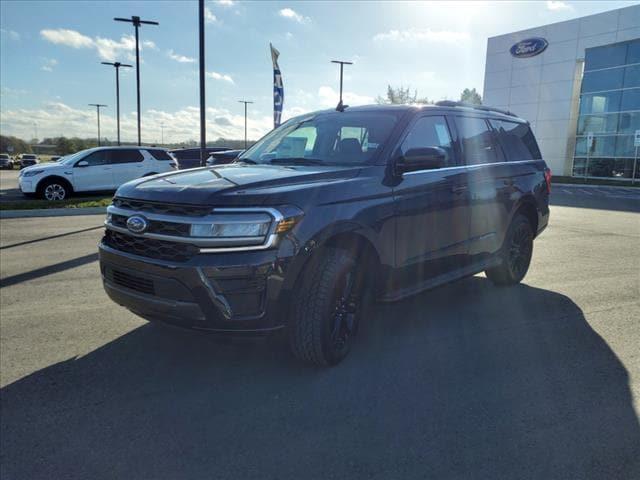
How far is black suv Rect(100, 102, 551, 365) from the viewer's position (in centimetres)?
293

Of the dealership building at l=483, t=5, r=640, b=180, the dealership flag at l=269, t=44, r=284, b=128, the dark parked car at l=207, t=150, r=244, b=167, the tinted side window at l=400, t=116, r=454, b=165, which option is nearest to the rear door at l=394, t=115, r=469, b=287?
the tinted side window at l=400, t=116, r=454, b=165

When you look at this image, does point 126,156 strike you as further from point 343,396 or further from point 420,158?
point 343,396

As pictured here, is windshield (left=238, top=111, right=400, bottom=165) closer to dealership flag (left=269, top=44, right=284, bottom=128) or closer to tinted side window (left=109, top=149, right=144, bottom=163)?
dealership flag (left=269, top=44, right=284, bottom=128)

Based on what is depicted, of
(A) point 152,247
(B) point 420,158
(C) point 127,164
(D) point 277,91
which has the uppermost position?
(D) point 277,91

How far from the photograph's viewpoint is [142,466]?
96.3 inches

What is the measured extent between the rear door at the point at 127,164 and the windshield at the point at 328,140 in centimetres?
1255

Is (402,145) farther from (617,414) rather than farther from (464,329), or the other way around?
(617,414)

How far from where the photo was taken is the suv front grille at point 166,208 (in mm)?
2959

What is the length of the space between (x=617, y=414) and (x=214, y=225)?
2636 mm

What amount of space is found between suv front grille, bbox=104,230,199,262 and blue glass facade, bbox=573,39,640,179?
111 feet

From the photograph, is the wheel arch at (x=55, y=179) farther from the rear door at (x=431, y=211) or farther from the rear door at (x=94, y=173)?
the rear door at (x=431, y=211)

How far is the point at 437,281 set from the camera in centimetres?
421

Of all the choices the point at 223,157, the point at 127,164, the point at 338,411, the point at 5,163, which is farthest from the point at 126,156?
the point at 5,163

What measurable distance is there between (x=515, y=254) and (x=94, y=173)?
45.6 ft
